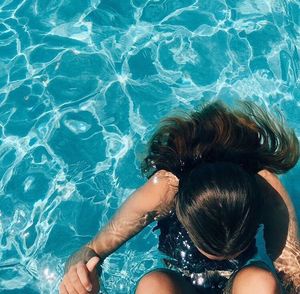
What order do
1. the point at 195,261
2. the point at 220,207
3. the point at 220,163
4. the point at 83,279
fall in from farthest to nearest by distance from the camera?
1. the point at 195,261
2. the point at 83,279
3. the point at 220,163
4. the point at 220,207

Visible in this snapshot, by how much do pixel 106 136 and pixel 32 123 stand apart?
74 cm

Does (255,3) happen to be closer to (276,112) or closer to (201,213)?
(276,112)

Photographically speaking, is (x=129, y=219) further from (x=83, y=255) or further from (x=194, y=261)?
(x=194, y=261)

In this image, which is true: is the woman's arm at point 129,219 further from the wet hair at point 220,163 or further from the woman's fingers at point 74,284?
the wet hair at point 220,163

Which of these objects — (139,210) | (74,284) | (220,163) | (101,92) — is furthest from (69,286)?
(101,92)

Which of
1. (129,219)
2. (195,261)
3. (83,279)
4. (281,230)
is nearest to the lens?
(83,279)

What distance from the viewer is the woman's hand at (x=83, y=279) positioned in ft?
11.0

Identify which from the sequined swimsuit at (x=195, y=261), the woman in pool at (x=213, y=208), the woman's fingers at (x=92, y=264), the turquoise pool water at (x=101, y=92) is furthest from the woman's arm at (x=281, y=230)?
the turquoise pool water at (x=101, y=92)

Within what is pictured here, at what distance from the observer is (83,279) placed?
3328mm

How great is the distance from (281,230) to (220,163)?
948 millimetres

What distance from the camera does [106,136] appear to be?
5.50 meters

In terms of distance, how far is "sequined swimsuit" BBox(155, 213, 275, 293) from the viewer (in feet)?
13.3

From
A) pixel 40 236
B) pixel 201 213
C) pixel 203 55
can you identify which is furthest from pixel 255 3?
pixel 201 213

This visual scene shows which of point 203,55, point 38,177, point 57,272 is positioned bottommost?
point 57,272
